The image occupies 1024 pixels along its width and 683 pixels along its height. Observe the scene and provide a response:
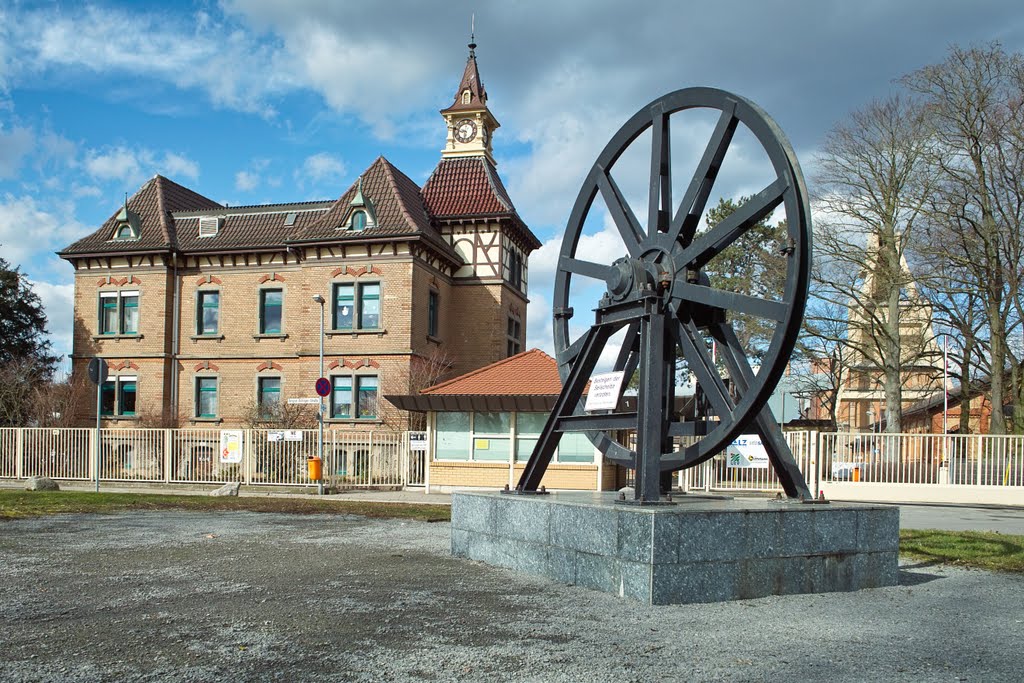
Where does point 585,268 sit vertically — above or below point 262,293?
below

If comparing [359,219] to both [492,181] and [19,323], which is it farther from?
[19,323]

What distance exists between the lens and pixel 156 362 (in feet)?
132

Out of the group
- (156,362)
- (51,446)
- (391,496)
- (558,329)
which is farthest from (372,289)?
(558,329)

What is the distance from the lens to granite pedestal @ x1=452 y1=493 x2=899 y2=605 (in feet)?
24.4

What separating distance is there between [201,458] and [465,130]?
21.8 m

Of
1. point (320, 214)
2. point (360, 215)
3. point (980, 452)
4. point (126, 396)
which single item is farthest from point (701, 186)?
point (126, 396)

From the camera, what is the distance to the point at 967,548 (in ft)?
38.9

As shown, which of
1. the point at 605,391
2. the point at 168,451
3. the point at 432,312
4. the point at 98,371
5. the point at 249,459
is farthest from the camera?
the point at 432,312

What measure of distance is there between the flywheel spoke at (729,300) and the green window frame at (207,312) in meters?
34.7

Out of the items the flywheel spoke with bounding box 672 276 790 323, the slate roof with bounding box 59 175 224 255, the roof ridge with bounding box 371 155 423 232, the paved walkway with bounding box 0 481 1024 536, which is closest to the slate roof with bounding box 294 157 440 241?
the roof ridge with bounding box 371 155 423 232

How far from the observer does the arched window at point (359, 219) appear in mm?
37500

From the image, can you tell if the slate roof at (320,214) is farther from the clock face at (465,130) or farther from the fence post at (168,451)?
the fence post at (168,451)

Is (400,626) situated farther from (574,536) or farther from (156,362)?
(156,362)

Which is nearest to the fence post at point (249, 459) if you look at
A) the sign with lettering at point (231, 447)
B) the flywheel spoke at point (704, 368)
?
the sign with lettering at point (231, 447)
